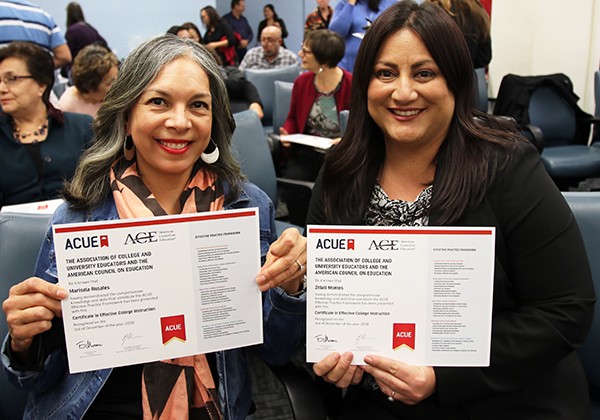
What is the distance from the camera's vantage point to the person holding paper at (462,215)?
1.24 metres

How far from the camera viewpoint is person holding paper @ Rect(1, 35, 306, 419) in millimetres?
1305

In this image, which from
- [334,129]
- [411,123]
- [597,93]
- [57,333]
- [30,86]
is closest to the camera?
[57,333]

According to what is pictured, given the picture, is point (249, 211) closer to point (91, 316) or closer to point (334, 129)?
point (91, 316)

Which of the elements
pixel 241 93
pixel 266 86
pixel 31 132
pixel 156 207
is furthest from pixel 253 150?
pixel 266 86

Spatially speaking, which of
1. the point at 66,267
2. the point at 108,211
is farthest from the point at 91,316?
the point at 108,211

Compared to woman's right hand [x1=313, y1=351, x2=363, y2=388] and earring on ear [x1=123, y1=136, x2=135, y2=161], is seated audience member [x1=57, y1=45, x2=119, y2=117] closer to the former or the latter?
earring on ear [x1=123, y1=136, x2=135, y2=161]

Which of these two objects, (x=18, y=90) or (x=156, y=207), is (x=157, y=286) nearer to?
(x=156, y=207)

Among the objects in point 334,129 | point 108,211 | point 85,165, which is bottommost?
point 334,129

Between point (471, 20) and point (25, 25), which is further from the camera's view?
point (471, 20)

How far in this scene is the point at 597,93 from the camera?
4.17m

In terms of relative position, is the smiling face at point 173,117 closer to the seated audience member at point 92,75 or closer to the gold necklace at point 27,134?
the gold necklace at point 27,134

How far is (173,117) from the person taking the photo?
4.40ft

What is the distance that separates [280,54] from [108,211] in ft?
16.3

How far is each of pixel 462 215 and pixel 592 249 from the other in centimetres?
43
